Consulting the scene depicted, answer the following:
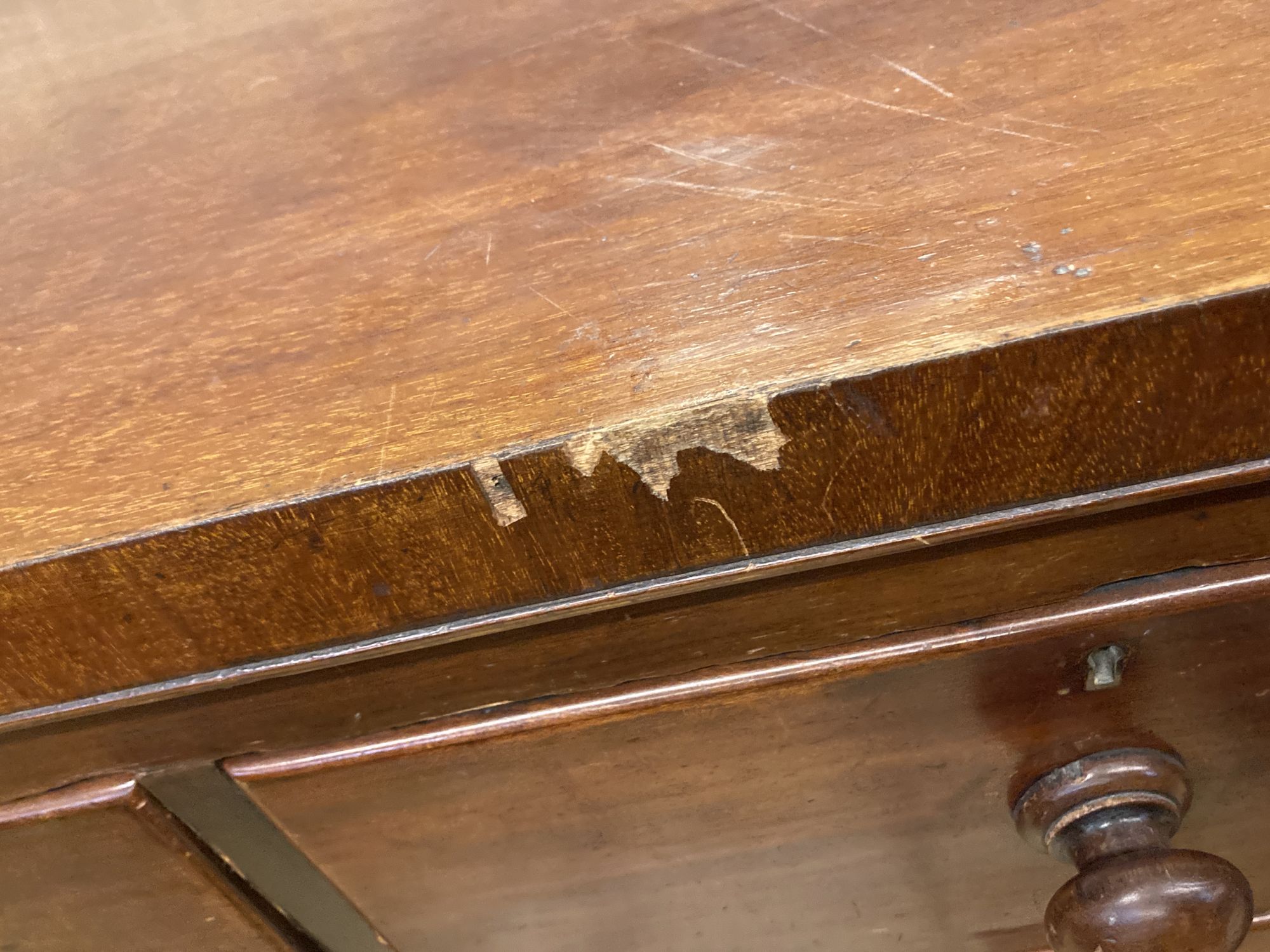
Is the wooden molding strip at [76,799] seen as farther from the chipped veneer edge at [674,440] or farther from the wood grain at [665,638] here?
the chipped veneer edge at [674,440]

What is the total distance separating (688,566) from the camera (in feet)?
0.88

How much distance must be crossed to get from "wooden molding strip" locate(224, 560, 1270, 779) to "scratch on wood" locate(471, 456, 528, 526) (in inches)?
3.7

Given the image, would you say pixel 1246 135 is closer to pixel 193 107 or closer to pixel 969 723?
pixel 969 723

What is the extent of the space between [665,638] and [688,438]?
9cm

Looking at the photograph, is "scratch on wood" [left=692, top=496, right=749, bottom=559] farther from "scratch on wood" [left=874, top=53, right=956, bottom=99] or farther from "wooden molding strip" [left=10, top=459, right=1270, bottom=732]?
"scratch on wood" [left=874, top=53, right=956, bottom=99]

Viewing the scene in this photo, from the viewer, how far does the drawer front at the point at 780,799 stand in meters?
0.32

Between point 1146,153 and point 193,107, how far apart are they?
41 cm

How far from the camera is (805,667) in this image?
315mm

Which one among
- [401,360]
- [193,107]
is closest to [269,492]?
[401,360]

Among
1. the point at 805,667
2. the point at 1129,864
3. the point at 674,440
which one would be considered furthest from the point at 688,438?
the point at 1129,864

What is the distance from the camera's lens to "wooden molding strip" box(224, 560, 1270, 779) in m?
0.30

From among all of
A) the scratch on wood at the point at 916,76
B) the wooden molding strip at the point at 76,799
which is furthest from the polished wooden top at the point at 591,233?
the wooden molding strip at the point at 76,799

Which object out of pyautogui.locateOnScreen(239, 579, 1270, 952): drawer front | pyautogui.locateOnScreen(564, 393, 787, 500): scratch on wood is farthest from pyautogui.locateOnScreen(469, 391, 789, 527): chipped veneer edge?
pyautogui.locateOnScreen(239, 579, 1270, 952): drawer front

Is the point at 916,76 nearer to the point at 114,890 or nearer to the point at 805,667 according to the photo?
the point at 805,667
